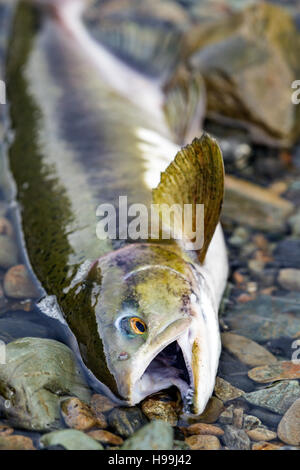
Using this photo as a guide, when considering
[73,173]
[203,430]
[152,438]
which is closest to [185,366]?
[203,430]

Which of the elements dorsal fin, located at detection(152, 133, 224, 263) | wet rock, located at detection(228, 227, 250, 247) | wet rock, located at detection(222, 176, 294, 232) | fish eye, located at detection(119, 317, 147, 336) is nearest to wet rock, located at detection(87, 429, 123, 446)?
fish eye, located at detection(119, 317, 147, 336)

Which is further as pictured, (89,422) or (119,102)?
(119,102)

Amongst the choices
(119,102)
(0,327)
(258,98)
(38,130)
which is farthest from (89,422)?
(258,98)

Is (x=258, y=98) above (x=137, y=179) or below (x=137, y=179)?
above

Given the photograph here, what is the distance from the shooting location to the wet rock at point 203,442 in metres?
2.92

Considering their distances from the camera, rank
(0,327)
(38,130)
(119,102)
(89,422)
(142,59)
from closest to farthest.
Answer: (89,422), (0,327), (38,130), (119,102), (142,59)

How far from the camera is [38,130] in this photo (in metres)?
4.84

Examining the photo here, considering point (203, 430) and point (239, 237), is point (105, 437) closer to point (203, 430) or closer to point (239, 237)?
point (203, 430)

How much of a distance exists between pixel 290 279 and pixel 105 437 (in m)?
1.97

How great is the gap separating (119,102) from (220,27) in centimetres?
199

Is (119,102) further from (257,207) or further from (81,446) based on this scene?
(81,446)

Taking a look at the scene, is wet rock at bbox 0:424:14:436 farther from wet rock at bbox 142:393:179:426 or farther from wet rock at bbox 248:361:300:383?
wet rock at bbox 248:361:300:383

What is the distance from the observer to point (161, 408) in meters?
3.04

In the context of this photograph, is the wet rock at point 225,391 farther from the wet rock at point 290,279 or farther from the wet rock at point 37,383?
the wet rock at point 290,279
